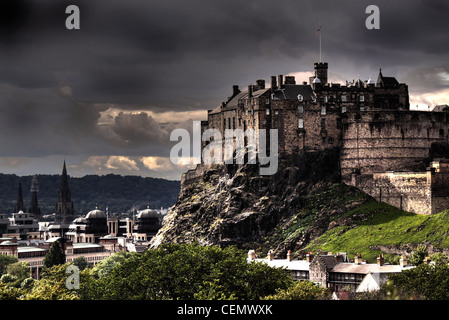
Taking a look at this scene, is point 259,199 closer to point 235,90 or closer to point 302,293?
point 235,90

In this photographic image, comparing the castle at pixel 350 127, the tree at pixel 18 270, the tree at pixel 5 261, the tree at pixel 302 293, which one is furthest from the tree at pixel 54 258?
the tree at pixel 302 293

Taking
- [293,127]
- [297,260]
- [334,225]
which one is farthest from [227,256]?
[293,127]

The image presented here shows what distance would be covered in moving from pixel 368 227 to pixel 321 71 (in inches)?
1524

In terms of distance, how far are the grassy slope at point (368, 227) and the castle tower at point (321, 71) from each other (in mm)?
23469

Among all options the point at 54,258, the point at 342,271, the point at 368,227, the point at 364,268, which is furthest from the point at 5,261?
the point at 364,268

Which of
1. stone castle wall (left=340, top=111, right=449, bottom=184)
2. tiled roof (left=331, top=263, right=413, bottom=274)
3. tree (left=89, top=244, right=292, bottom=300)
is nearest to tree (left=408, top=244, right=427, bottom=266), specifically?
tiled roof (left=331, top=263, right=413, bottom=274)

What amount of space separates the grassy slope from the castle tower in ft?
77.0

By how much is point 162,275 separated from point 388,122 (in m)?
81.5

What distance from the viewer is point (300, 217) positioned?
15450 cm

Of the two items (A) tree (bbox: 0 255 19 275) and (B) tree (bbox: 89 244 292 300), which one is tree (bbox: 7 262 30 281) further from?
(B) tree (bbox: 89 244 292 300)

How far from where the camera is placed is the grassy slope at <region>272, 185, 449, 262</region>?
13238 cm

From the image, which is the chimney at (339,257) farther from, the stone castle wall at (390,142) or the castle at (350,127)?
the stone castle wall at (390,142)

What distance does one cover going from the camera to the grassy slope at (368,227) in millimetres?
132375

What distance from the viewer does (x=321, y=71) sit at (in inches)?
6570
